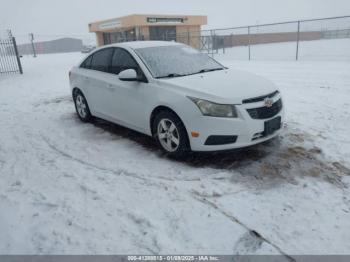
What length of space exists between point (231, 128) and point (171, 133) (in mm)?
881

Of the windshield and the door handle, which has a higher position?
the windshield

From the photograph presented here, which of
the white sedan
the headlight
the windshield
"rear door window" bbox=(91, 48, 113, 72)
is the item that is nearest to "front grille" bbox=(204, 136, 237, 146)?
the white sedan

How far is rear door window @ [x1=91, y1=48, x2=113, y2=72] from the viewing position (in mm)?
5617

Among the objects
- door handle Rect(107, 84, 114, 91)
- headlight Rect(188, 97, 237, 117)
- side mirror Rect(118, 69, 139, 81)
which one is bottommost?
headlight Rect(188, 97, 237, 117)

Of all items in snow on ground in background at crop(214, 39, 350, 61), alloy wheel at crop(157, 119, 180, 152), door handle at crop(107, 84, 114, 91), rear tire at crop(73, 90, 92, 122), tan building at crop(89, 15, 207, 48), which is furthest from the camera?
tan building at crop(89, 15, 207, 48)

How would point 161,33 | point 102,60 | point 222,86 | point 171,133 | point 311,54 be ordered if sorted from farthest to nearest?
1. point 161,33
2. point 311,54
3. point 102,60
4. point 171,133
5. point 222,86

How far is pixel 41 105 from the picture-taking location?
8477 mm

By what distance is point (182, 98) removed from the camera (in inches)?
161

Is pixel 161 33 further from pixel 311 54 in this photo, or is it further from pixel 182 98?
pixel 182 98

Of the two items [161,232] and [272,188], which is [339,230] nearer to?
[272,188]

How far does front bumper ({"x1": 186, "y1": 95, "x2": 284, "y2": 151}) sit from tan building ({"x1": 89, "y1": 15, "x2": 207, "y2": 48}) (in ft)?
74.5

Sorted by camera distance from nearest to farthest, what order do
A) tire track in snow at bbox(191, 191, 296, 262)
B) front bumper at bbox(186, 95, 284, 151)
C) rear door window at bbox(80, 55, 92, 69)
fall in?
1. tire track in snow at bbox(191, 191, 296, 262)
2. front bumper at bbox(186, 95, 284, 151)
3. rear door window at bbox(80, 55, 92, 69)

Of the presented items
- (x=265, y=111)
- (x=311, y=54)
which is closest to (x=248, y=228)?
(x=265, y=111)

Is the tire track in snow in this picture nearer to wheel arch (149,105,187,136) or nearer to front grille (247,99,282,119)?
wheel arch (149,105,187,136)
